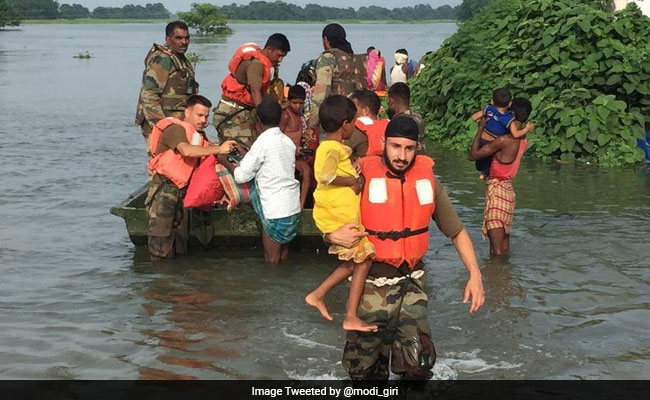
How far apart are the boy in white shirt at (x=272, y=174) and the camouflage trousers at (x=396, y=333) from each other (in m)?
3.06

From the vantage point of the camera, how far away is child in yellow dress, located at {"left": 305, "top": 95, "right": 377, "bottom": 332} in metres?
5.75

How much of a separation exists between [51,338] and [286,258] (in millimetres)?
2769

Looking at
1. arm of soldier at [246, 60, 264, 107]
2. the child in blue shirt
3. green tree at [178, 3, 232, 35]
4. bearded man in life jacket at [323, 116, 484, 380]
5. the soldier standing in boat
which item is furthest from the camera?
green tree at [178, 3, 232, 35]

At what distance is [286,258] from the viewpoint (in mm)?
9766

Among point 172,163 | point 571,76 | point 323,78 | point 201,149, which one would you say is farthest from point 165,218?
point 571,76

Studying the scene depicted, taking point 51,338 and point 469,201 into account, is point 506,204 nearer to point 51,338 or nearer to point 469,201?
point 469,201

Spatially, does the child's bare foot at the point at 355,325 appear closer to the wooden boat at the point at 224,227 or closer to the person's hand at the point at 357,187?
the person's hand at the point at 357,187

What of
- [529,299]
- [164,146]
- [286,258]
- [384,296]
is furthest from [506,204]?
[384,296]

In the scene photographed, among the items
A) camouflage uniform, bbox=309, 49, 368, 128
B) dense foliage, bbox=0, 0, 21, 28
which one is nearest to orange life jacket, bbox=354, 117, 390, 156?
camouflage uniform, bbox=309, 49, 368, 128

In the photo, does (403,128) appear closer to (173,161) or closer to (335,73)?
(173,161)

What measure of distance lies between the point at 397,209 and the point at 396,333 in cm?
76

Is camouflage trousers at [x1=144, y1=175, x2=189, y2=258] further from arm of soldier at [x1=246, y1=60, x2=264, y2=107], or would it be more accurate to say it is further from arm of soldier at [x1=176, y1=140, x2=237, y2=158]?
arm of soldier at [x1=246, y1=60, x2=264, y2=107]

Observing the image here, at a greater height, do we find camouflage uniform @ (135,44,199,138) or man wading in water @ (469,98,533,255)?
camouflage uniform @ (135,44,199,138)

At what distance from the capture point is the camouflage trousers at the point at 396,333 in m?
5.82
